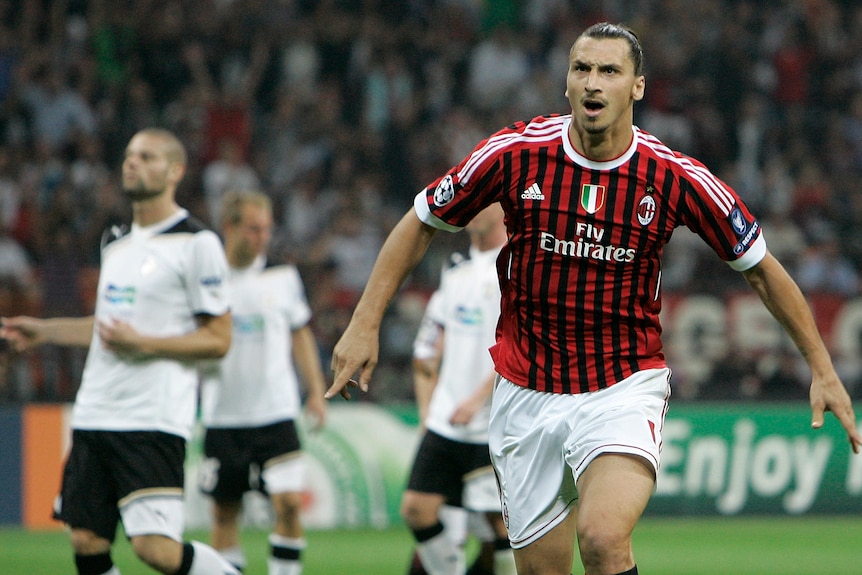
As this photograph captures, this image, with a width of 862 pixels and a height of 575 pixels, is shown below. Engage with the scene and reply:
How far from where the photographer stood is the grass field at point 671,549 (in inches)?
362

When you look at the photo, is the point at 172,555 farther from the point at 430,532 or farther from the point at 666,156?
the point at 666,156

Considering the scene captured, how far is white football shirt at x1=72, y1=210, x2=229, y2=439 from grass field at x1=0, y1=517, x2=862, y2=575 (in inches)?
130

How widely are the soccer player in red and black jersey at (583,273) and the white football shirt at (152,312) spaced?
5.21 feet

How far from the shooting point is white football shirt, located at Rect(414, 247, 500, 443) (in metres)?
7.14

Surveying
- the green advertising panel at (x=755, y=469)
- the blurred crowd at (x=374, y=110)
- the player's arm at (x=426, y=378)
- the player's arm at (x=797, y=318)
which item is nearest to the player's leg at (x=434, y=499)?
the player's arm at (x=426, y=378)

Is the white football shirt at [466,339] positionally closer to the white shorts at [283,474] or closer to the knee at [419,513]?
the knee at [419,513]

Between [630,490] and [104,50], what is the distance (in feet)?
41.4

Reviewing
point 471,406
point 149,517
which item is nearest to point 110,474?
point 149,517

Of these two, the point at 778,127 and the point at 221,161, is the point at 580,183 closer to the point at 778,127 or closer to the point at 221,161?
the point at 221,161

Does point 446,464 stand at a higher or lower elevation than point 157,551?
higher

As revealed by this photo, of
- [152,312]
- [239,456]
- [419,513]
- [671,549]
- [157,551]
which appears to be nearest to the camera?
[157,551]

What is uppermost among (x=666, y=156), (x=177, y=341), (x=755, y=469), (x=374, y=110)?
(x=374, y=110)

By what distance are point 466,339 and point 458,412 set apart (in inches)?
23.6

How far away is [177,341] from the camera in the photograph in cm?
588
